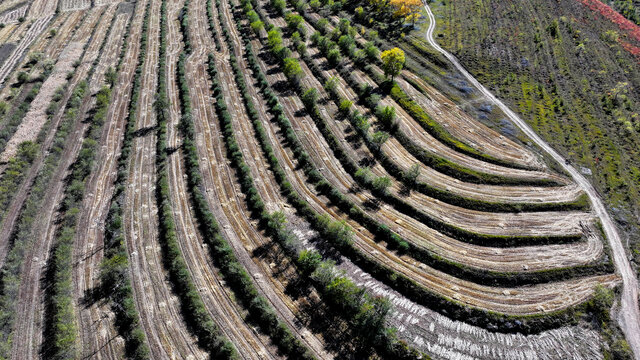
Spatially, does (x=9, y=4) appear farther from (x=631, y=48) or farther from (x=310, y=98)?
(x=631, y=48)

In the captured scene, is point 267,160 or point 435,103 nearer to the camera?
point 267,160

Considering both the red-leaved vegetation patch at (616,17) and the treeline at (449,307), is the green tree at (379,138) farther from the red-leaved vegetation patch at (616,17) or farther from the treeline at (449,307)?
the red-leaved vegetation patch at (616,17)

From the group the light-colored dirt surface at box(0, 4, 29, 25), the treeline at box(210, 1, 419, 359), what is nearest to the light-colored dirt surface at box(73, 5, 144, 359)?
the treeline at box(210, 1, 419, 359)

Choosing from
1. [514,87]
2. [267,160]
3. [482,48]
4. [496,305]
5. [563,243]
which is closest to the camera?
[496,305]

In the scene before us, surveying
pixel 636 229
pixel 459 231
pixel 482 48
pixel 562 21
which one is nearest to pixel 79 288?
pixel 459 231

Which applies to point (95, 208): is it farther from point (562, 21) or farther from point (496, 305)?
point (562, 21)

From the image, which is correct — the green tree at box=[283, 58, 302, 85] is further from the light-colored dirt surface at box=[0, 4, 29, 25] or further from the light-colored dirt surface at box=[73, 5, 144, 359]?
the light-colored dirt surface at box=[0, 4, 29, 25]

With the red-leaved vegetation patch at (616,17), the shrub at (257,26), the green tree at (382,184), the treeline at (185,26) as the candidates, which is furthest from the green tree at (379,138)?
the red-leaved vegetation patch at (616,17)
